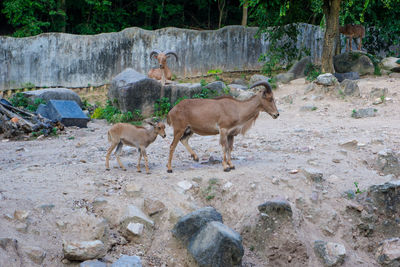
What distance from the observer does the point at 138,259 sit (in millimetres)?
5469

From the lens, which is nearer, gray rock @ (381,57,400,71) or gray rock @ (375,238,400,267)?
gray rock @ (375,238,400,267)

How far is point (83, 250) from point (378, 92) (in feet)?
31.7

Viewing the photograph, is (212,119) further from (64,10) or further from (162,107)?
(64,10)

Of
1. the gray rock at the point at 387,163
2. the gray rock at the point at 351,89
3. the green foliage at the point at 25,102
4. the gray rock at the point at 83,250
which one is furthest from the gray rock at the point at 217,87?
the gray rock at the point at 83,250

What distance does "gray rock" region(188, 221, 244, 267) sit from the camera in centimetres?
552

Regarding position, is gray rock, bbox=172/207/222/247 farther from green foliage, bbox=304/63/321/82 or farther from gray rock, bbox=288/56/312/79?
gray rock, bbox=288/56/312/79

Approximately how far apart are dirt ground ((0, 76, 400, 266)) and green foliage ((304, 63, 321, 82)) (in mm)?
4487

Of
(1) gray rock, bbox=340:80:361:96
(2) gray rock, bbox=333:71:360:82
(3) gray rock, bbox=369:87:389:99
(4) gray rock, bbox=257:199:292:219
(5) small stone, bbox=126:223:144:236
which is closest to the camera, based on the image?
(5) small stone, bbox=126:223:144:236

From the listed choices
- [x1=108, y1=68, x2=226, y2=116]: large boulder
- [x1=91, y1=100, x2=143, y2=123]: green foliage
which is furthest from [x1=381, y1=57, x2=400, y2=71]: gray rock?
[x1=91, y1=100, x2=143, y2=123]: green foliage

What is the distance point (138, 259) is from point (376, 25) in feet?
51.2

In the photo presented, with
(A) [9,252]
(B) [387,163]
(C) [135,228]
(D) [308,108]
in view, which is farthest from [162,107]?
(A) [9,252]

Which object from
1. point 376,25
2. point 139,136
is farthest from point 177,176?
point 376,25

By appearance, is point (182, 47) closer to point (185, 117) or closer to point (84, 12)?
point (84, 12)

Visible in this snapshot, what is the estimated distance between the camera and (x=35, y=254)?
5.27 m
